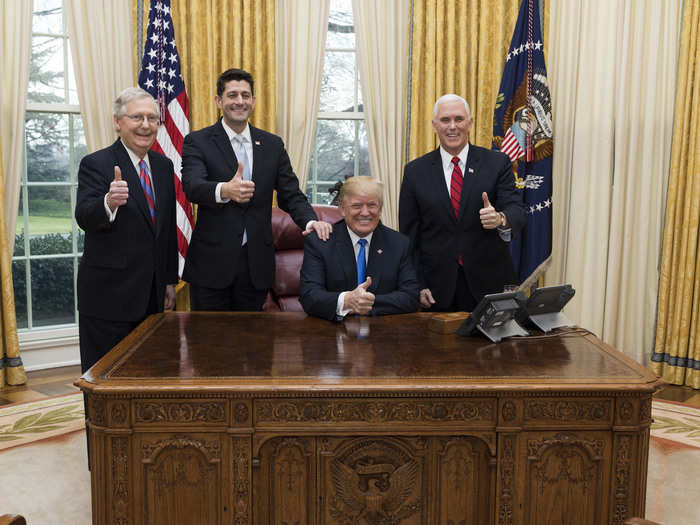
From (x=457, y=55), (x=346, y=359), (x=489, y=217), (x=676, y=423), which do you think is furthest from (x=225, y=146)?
(x=676, y=423)

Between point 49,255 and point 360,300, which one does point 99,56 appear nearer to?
point 49,255

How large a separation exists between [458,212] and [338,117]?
8.46 ft

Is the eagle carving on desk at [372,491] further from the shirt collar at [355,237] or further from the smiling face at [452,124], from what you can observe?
the smiling face at [452,124]

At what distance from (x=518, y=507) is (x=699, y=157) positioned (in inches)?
138

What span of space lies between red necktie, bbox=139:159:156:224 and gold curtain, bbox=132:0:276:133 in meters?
2.07

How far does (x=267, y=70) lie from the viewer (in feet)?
16.4

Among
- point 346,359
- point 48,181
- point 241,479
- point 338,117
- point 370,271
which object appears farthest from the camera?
point 338,117

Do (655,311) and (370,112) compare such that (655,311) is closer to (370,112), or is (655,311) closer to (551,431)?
(370,112)

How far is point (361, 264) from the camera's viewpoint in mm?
3025

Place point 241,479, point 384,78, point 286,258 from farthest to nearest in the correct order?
point 384,78
point 286,258
point 241,479

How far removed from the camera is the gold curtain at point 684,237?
4.65 m

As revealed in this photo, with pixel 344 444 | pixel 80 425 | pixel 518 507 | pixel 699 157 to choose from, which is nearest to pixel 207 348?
pixel 344 444

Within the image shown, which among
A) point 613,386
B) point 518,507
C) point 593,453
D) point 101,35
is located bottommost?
point 518,507

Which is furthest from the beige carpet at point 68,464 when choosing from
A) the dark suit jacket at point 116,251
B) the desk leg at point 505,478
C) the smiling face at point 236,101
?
the smiling face at point 236,101
